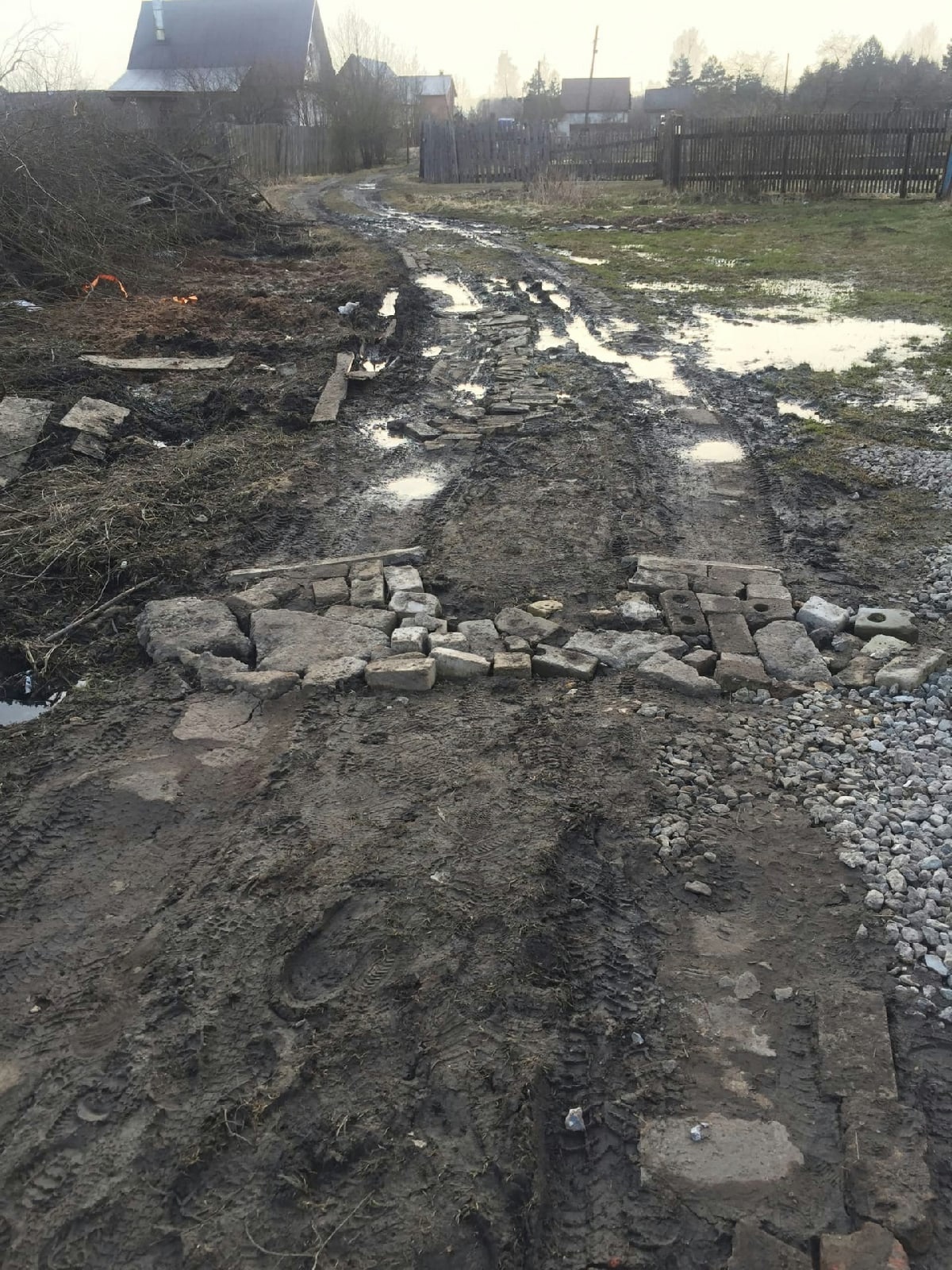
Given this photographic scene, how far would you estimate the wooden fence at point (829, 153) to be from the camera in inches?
814

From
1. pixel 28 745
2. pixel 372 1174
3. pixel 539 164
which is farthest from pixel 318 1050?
pixel 539 164

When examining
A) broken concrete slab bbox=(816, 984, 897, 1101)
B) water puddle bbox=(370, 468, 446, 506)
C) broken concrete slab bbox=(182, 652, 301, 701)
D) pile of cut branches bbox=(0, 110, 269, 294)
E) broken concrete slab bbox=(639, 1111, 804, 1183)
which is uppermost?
pile of cut branches bbox=(0, 110, 269, 294)

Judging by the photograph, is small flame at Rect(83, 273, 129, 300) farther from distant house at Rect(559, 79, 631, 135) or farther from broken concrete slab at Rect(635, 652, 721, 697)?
distant house at Rect(559, 79, 631, 135)

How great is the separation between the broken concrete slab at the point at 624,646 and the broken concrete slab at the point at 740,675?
0.28 metres

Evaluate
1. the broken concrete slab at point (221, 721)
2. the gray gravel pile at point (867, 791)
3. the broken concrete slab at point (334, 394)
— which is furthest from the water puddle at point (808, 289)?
the broken concrete slab at point (221, 721)

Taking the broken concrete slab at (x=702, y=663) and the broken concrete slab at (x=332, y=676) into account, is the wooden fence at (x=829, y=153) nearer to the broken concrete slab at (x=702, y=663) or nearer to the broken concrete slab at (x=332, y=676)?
the broken concrete slab at (x=702, y=663)

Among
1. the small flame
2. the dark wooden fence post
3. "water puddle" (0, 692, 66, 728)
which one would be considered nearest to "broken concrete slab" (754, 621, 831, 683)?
"water puddle" (0, 692, 66, 728)

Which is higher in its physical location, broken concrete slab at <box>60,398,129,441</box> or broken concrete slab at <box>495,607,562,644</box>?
broken concrete slab at <box>60,398,129,441</box>

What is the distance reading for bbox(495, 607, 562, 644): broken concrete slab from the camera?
4969 mm

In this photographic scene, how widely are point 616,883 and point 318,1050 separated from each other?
1.27m

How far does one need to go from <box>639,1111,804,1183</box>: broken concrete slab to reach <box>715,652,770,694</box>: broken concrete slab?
2397 millimetres

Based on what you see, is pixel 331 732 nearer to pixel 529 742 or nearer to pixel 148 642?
pixel 529 742

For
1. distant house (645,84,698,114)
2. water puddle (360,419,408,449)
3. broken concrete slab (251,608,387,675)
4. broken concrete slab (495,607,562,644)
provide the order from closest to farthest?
broken concrete slab (251,608,387,675)
broken concrete slab (495,607,562,644)
water puddle (360,419,408,449)
distant house (645,84,698,114)

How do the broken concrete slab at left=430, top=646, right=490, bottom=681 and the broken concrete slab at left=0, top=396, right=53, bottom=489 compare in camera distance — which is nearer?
the broken concrete slab at left=430, top=646, right=490, bottom=681
